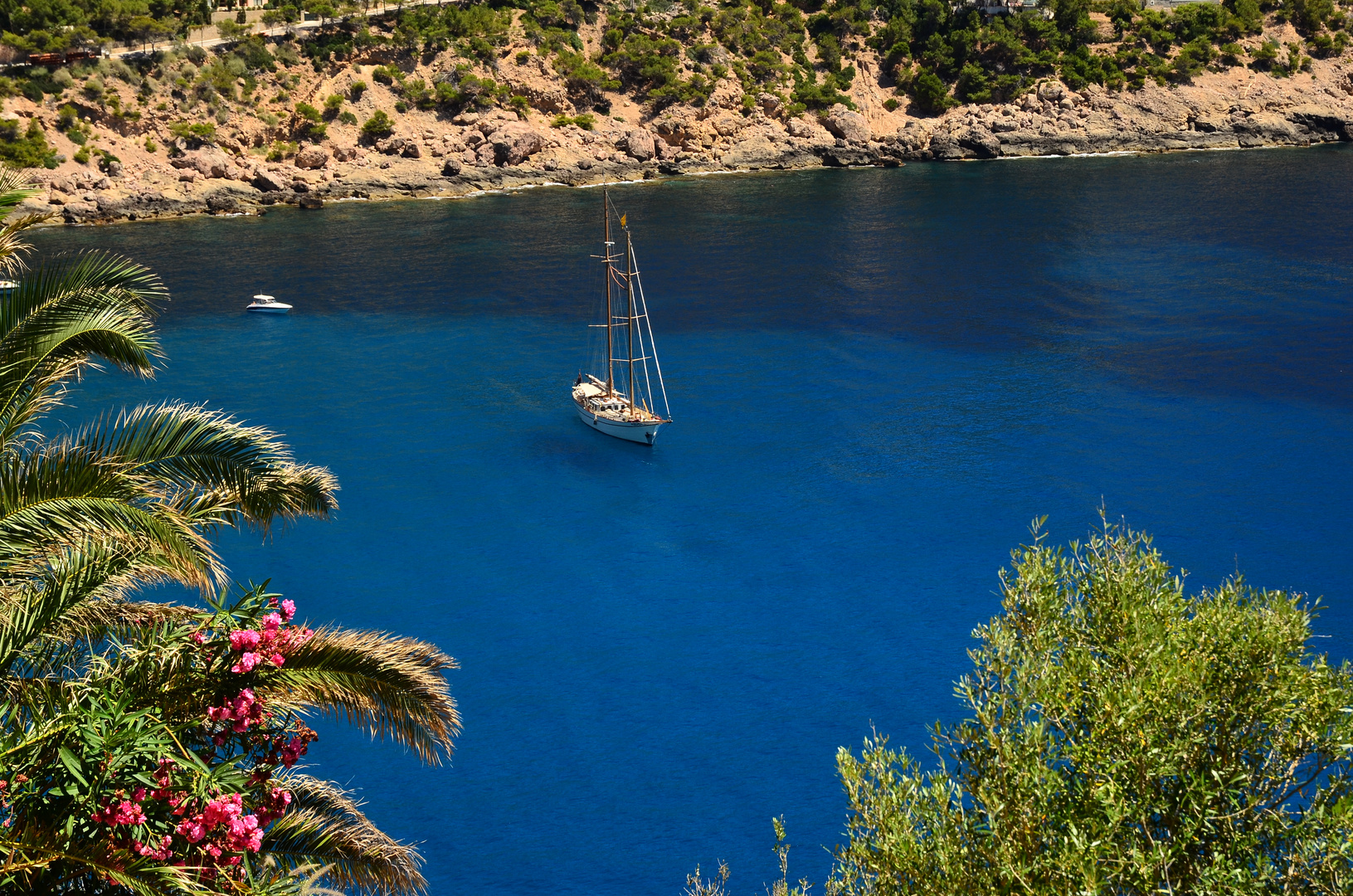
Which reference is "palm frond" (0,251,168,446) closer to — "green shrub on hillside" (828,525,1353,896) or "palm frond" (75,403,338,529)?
"palm frond" (75,403,338,529)

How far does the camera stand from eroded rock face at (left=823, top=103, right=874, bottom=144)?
312 ft

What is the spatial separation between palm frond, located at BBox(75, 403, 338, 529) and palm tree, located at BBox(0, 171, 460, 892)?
0.02 metres

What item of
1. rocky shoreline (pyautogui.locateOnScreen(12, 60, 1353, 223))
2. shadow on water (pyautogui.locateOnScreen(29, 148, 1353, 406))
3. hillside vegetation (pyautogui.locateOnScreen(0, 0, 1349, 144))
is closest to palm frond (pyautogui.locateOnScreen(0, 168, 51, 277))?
shadow on water (pyautogui.locateOnScreen(29, 148, 1353, 406))

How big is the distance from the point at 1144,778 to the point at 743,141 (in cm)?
9157

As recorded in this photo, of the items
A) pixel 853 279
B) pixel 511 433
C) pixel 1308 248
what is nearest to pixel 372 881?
pixel 511 433

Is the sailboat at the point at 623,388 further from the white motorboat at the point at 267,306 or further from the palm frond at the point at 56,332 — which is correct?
the palm frond at the point at 56,332

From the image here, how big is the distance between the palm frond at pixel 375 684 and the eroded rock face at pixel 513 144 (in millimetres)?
81745

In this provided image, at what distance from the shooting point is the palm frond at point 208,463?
30.9ft

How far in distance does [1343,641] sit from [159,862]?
2602 cm

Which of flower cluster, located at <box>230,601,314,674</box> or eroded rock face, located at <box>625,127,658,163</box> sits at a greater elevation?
eroded rock face, located at <box>625,127,658,163</box>

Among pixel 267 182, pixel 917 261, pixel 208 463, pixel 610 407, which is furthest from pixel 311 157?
pixel 208 463

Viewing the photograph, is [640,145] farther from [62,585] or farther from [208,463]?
[62,585]

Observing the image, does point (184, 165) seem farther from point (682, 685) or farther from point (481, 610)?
point (682, 685)

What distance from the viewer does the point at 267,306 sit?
52688mm
